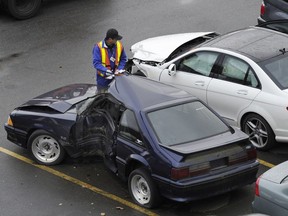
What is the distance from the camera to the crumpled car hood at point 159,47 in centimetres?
1250

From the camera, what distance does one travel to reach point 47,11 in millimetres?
17859

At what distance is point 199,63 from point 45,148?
2994mm

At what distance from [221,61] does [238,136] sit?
90.3 inches

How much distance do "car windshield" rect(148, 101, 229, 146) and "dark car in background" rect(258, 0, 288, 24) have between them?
538cm

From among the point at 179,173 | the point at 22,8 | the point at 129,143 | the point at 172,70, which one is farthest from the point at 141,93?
the point at 22,8

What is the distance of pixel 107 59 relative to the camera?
38.5 feet

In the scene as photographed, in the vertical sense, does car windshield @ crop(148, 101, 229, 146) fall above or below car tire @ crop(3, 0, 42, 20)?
below

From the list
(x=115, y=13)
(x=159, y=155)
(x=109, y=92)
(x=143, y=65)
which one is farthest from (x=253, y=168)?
(x=115, y=13)

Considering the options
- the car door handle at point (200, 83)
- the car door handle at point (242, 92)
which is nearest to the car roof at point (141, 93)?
the car door handle at point (242, 92)

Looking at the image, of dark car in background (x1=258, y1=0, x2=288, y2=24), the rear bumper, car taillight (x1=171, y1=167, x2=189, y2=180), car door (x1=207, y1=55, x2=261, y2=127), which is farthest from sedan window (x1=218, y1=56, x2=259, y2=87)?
dark car in background (x1=258, y1=0, x2=288, y2=24)

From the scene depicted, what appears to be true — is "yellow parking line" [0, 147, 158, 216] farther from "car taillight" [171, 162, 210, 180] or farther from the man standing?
the man standing

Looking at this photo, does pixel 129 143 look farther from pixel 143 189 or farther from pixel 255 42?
pixel 255 42

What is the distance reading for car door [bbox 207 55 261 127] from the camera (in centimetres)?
1074

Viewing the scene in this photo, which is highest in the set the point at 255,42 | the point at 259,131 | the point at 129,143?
the point at 255,42
